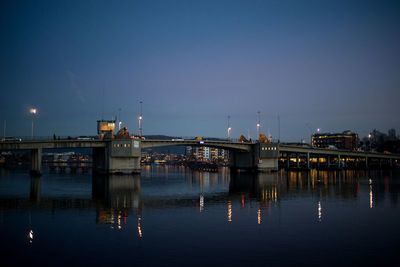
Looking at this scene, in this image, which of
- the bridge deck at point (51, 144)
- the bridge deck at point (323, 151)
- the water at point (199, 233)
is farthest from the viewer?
the bridge deck at point (323, 151)

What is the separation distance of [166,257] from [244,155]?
115122mm

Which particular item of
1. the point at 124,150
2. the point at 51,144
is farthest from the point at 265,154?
the point at 51,144

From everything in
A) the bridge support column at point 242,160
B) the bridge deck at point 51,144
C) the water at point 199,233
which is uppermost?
the bridge deck at point 51,144

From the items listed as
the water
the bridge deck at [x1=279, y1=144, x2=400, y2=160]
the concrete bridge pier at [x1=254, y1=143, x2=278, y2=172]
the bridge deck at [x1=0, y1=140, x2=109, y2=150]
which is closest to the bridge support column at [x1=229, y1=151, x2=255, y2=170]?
the concrete bridge pier at [x1=254, y1=143, x2=278, y2=172]

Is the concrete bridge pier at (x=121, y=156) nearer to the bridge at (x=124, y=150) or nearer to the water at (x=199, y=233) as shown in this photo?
the bridge at (x=124, y=150)

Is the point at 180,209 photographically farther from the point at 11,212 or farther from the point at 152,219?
the point at 11,212

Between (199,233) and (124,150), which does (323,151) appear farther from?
(199,233)

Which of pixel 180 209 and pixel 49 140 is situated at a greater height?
pixel 49 140

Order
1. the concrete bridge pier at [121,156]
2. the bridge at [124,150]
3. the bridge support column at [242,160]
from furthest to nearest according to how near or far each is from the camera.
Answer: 1. the bridge support column at [242,160]
2. the concrete bridge pier at [121,156]
3. the bridge at [124,150]

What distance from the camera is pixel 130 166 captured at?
104438 millimetres

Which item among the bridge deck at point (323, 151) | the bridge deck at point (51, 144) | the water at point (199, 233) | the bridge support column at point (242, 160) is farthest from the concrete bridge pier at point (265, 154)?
the water at point (199, 233)

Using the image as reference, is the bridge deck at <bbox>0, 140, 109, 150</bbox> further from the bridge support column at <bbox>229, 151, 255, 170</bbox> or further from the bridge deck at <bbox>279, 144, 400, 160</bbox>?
the bridge deck at <bbox>279, 144, 400, 160</bbox>

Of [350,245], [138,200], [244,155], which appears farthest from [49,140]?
[350,245]

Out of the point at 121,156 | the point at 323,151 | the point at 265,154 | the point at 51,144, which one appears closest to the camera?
the point at 51,144
